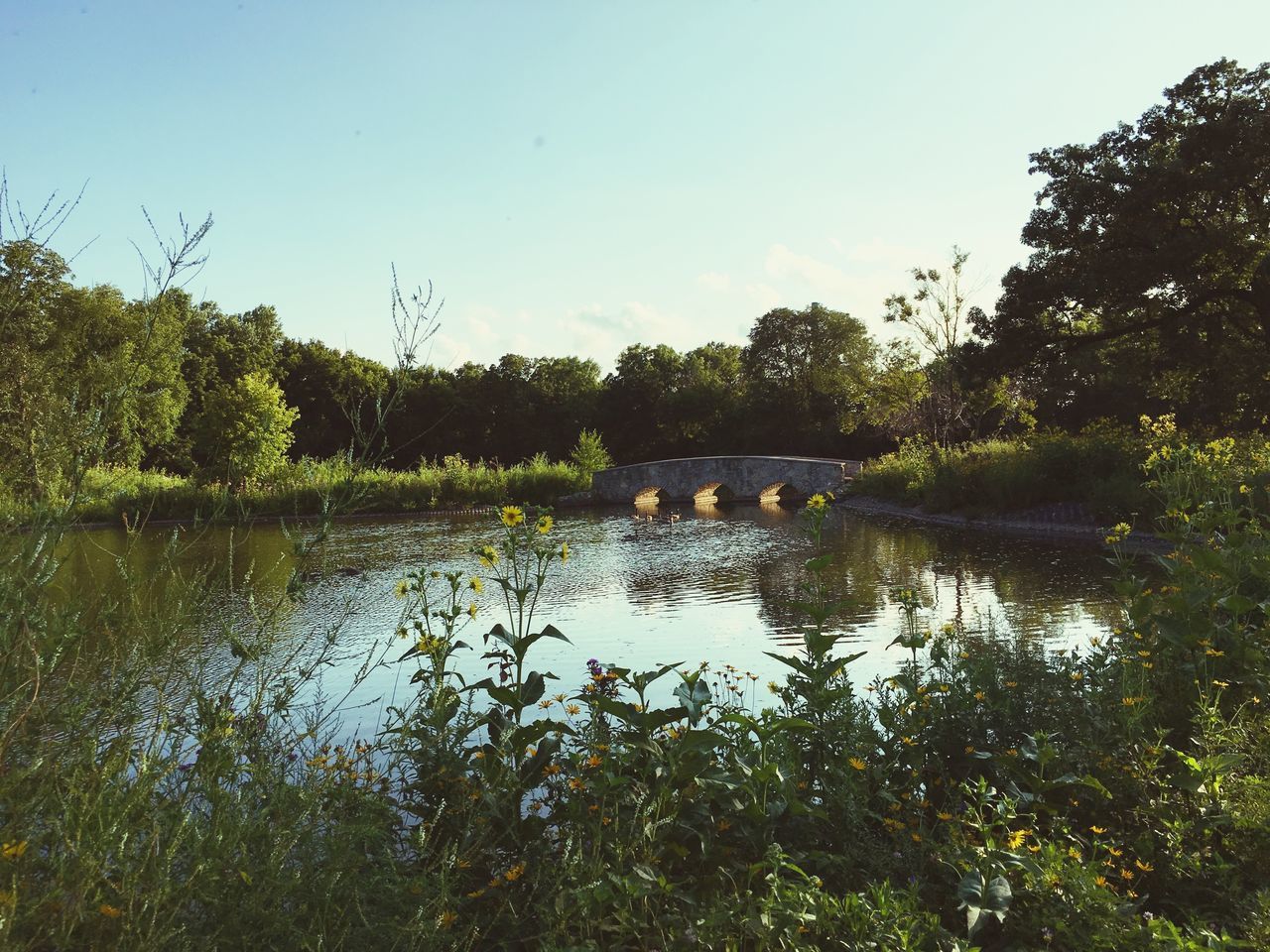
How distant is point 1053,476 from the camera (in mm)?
→ 16031

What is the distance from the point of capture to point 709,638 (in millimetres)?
7777

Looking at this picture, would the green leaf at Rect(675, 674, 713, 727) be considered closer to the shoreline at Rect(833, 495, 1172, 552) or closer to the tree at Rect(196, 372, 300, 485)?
the shoreline at Rect(833, 495, 1172, 552)

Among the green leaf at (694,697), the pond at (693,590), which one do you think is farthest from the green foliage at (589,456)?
the green leaf at (694,697)

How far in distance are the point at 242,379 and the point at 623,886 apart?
29.0m

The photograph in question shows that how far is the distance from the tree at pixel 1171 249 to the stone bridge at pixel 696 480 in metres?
10.5

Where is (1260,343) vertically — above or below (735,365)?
below

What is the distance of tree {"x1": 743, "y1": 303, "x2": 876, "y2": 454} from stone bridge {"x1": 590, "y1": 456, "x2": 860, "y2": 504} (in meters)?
7.82

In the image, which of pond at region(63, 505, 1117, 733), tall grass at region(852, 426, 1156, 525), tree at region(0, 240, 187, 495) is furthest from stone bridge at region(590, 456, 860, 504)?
tree at region(0, 240, 187, 495)

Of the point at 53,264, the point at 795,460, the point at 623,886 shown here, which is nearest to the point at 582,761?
the point at 623,886

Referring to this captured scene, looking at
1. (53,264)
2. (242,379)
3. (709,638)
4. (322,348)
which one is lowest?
(709,638)

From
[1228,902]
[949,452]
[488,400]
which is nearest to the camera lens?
[1228,902]

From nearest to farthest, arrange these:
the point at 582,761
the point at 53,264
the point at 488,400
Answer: the point at 582,761 < the point at 53,264 < the point at 488,400

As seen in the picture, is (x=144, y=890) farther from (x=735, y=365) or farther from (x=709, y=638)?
(x=735, y=365)

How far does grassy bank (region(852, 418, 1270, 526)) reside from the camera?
13.0 m
